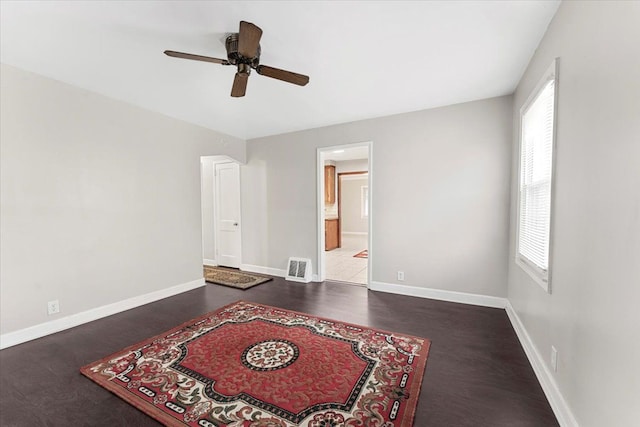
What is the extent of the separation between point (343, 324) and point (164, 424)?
177cm

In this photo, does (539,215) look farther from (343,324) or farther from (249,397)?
(249,397)

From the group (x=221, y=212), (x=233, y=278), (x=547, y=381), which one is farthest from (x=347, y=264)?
(x=547, y=381)

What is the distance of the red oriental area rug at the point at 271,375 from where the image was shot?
168 cm

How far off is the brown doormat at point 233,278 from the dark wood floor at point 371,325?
18.9 inches

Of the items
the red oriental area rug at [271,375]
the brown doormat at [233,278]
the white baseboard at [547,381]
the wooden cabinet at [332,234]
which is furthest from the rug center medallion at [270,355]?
the wooden cabinet at [332,234]

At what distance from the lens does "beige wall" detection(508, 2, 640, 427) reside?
1.07 metres

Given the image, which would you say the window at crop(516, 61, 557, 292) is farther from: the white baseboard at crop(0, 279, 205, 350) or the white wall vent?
the white baseboard at crop(0, 279, 205, 350)

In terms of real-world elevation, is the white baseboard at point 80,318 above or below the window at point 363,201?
below

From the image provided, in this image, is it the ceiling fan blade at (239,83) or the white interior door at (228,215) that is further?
the white interior door at (228,215)

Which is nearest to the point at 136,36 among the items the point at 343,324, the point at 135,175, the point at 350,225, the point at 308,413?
the point at 135,175

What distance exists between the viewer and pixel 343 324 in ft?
9.63

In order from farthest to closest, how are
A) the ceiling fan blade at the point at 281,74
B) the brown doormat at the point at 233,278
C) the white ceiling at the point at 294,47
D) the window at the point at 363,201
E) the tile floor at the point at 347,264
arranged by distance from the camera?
1. the window at the point at 363,201
2. the tile floor at the point at 347,264
3. the brown doormat at the point at 233,278
4. the ceiling fan blade at the point at 281,74
5. the white ceiling at the point at 294,47

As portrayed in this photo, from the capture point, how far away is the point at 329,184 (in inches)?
312

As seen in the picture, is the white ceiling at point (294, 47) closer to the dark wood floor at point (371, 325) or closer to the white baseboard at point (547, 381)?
the white baseboard at point (547, 381)
